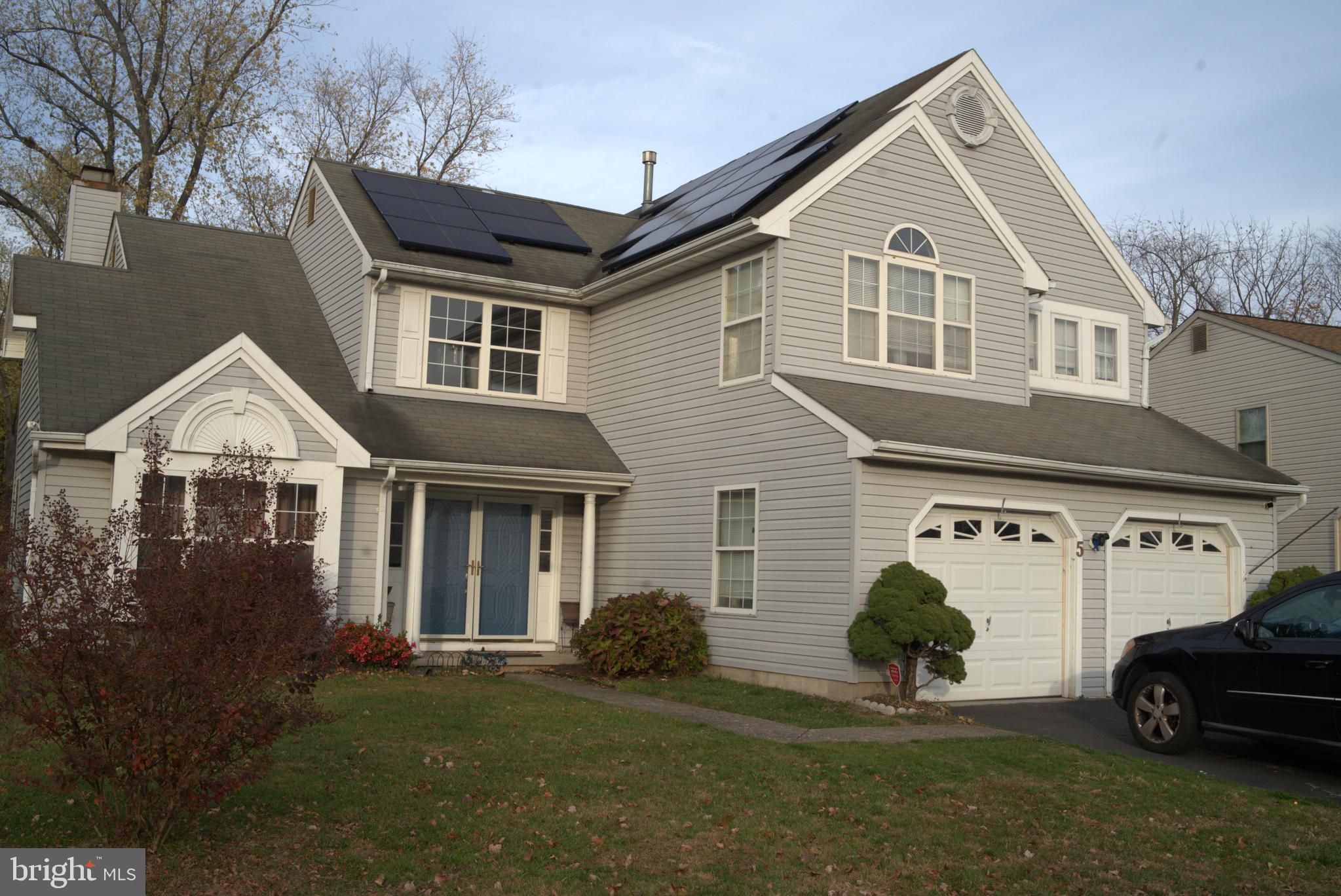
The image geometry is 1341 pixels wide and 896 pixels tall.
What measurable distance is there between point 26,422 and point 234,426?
3007 mm

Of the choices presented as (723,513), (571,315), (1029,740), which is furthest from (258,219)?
(1029,740)

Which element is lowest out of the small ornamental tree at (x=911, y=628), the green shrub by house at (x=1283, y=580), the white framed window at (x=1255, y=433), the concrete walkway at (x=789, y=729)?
the concrete walkway at (x=789, y=729)

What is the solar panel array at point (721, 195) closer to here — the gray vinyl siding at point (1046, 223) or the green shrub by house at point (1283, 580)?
the gray vinyl siding at point (1046, 223)

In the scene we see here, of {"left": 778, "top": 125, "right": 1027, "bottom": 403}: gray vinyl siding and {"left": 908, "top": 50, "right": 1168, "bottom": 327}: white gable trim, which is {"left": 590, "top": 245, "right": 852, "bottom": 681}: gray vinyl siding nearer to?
{"left": 778, "top": 125, "right": 1027, "bottom": 403}: gray vinyl siding

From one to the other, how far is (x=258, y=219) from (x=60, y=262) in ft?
48.2

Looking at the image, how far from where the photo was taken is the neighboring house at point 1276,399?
21.2m

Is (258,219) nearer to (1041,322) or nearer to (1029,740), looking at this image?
(1041,322)

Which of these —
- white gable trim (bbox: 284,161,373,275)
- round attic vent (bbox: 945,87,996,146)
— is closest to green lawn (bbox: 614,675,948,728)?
white gable trim (bbox: 284,161,373,275)

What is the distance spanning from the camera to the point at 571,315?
18.4 m

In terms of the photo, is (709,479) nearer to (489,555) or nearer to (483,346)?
(489,555)

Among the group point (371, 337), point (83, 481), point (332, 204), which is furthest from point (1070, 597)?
point (332, 204)

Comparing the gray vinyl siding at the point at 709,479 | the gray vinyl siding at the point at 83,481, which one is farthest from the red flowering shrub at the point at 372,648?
the gray vinyl siding at the point at 709,479

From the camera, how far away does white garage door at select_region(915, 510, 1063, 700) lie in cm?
1367

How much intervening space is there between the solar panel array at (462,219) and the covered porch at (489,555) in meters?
3.74
